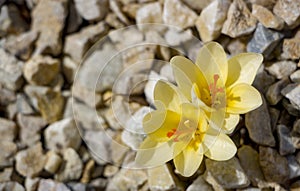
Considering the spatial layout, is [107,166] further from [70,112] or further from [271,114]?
[271,114]

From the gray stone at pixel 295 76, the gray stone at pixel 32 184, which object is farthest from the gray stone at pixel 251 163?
the gray stone at pixel 32 184

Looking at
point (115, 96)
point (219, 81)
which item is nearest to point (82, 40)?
point (115, 96)

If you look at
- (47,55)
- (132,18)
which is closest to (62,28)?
(47,55)

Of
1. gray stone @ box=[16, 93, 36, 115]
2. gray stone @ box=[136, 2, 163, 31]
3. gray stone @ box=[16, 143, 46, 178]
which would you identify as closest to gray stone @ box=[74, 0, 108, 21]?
gray stone @ box=[136, 2, 163, 31]

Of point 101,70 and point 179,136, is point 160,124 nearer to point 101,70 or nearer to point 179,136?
point 179,136

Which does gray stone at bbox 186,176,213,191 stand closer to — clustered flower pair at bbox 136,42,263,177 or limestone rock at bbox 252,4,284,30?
clustered flower pair at bbox 136,42,263,177

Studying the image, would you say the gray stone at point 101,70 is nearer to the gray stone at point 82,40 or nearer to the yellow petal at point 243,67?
the gray stone at point 82,40

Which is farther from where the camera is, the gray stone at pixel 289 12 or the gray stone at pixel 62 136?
the gray stone at pixel 62 136
